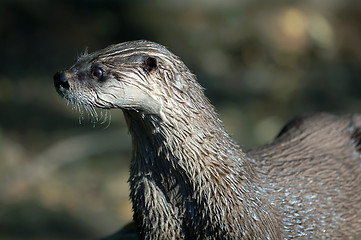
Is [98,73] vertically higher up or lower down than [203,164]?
higher up

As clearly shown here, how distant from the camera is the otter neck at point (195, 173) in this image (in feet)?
9.01

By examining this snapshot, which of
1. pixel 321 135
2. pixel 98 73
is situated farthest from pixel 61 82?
pixel 321 135

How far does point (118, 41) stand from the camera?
8.50 m

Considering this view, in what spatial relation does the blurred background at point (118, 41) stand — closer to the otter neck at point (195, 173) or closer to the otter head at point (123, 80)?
the otter neck at point (195, 173)

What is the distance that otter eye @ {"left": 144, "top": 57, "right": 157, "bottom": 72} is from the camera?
8.55 feet

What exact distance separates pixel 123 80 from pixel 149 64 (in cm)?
12

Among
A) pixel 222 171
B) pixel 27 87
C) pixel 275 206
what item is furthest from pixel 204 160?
pixel 27 87

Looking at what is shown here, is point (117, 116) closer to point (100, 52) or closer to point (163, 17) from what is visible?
point (163, 17)

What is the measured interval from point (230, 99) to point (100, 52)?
525 centimetres

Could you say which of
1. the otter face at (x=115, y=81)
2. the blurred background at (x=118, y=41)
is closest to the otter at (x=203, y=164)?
the otter face at (x=115, y=81)

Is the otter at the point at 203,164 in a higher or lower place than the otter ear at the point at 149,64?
lower

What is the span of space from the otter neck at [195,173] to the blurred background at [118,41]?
11.6 feet

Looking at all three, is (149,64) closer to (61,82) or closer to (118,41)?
(61,82)

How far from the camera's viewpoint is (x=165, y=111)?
8.66 feet
